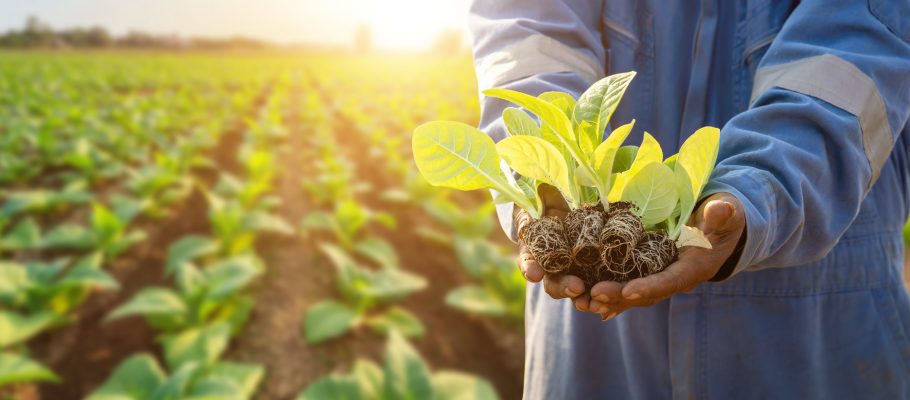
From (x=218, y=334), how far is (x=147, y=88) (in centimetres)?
1350

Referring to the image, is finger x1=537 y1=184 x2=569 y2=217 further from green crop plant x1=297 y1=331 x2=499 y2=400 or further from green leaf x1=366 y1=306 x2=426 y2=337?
green leaf x1=366 y1=306 x2=426 y2=337

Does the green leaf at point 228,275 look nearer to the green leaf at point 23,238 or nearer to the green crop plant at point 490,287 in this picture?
the green crop plant at point 490,287

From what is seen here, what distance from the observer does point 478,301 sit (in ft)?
8.79

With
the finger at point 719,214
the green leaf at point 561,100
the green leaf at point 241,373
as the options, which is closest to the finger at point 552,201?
the green leaf at point 561,100

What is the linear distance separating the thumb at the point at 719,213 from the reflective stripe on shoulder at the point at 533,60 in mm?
425

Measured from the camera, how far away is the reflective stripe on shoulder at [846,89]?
904mm

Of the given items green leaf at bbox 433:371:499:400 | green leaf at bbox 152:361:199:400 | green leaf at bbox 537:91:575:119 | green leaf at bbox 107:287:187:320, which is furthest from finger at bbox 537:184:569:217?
green leaf at bbox 107:287:187:320

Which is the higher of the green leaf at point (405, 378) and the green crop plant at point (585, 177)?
the green crop plant at point (585, 177)

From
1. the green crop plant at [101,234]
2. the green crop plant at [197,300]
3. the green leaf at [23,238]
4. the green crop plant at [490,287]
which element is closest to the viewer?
the green crop plant at [197,300]

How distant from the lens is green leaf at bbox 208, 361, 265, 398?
Result: 2.17 metres

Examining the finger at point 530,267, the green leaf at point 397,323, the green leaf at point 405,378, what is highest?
the finger at point 530,267

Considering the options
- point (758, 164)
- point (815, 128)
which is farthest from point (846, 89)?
point (758, 164)

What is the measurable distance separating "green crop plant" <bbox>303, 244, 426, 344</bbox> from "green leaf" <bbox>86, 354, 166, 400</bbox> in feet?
1.90

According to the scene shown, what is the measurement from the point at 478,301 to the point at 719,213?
78.6 inches
